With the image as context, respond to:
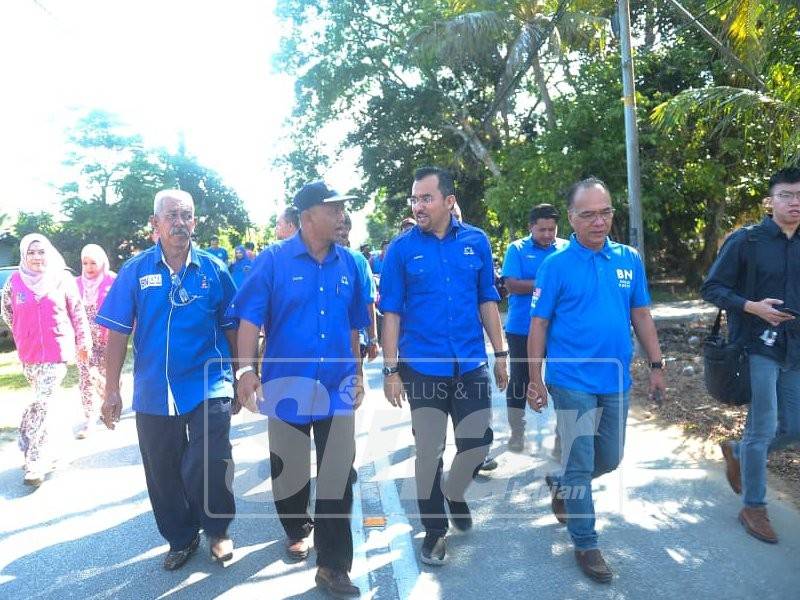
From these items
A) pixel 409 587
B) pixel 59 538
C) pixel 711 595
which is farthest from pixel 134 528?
pixel 711 595

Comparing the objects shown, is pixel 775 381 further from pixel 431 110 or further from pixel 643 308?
pixel 431 110

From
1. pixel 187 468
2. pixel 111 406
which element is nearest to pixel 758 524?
pixel 187 468

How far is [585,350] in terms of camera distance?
364 centimetres

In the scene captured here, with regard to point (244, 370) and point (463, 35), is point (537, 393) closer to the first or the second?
point (244, 370)

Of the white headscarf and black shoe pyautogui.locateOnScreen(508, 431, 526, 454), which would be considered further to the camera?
the white headscarf

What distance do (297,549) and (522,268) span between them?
9.06 ft

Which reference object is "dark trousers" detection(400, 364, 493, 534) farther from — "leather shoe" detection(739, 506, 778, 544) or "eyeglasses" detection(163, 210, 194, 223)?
"leather shoe" detection(739, 506, 778, 544)

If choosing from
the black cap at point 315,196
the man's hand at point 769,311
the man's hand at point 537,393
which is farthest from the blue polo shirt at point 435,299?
the man's hand at point 769,311

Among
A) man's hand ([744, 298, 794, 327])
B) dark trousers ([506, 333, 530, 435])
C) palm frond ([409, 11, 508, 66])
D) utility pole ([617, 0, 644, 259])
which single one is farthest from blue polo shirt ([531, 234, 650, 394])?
palm frond ([409, 11, 508, 66])

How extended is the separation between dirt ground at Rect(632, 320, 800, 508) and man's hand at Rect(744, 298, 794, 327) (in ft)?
2.51

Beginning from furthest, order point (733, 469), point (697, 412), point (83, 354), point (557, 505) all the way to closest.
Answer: point (697, 412) → point (83, 354) → point (733, 469) → point (557, 505)

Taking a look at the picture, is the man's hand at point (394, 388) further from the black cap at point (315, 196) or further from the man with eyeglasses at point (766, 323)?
the man with eyeglasses at point (766, 323)

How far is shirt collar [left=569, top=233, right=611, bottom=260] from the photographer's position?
374 cm

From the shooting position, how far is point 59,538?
4312 millimetres
